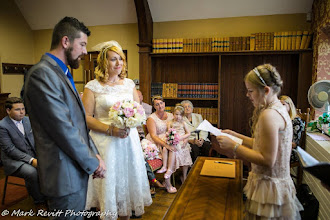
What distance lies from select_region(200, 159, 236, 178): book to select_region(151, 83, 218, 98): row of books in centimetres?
253

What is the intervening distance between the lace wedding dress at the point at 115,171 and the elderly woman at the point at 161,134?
4.76ft

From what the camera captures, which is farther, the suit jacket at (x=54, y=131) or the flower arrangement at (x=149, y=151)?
the flower arrangement at (x=149, y=151)

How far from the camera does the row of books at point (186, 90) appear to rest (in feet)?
16.7

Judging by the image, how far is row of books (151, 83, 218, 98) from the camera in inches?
200

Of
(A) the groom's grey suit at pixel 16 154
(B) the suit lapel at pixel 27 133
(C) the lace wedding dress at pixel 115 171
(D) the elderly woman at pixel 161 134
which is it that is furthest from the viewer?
(D) the elderly woman at pixel 161 134

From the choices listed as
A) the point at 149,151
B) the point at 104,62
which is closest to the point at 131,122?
the point at 104,62

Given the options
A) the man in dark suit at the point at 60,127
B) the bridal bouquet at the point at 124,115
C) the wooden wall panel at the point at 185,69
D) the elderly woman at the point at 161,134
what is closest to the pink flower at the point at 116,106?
the bridal bouquet at the point at 124,115

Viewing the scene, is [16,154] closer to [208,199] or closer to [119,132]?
[119,132]

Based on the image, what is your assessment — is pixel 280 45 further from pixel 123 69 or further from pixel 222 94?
pixel 123 69

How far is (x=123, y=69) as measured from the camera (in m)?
2.37

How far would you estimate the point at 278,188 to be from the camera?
1532mm

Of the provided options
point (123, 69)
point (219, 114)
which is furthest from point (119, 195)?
point (219, 114)

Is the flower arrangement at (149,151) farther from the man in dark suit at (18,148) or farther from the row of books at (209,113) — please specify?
the row of books at (209,113)

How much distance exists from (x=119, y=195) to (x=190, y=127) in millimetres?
2426
